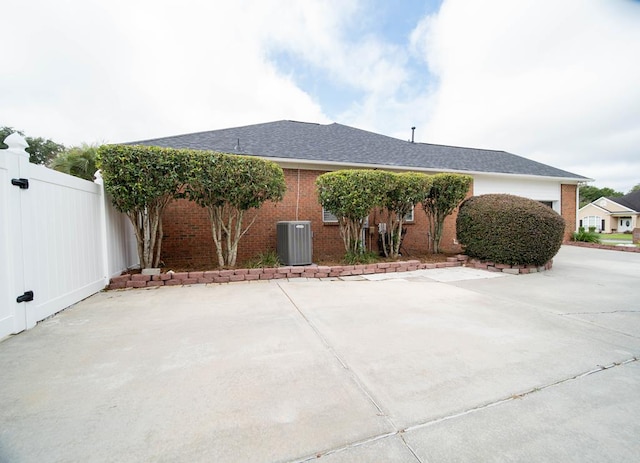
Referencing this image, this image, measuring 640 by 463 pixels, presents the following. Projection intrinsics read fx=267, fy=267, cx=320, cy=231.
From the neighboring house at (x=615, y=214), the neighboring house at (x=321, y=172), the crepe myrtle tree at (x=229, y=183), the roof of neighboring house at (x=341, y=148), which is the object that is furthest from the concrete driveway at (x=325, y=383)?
the neighboring house at (x=615, y=214)

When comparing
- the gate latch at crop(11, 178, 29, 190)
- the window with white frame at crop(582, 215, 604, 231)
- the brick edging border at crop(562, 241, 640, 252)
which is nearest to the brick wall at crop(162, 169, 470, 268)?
the gate latch at crop(11, 178, 29, 190)

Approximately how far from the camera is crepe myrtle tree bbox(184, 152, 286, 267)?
5.57 m

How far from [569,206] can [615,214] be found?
35979mm

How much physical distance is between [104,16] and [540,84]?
14.0 metres

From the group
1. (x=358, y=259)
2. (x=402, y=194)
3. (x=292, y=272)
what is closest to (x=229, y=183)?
(x=292, y=272)

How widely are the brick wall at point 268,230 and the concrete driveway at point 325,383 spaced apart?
138 inches

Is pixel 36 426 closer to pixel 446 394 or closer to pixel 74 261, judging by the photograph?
pixel 446 394

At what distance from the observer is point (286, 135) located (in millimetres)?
10398

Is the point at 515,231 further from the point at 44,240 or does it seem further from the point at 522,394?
the point at 44,240

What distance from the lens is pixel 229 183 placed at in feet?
18.7

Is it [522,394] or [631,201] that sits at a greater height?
[631,201]

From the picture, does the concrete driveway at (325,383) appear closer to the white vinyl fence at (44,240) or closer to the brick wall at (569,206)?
the white vinyl fence at (44,240)

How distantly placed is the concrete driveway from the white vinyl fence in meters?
0.33

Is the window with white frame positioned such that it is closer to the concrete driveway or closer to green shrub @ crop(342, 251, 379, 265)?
green shrub @ crop(342, 251, 379, 265)
